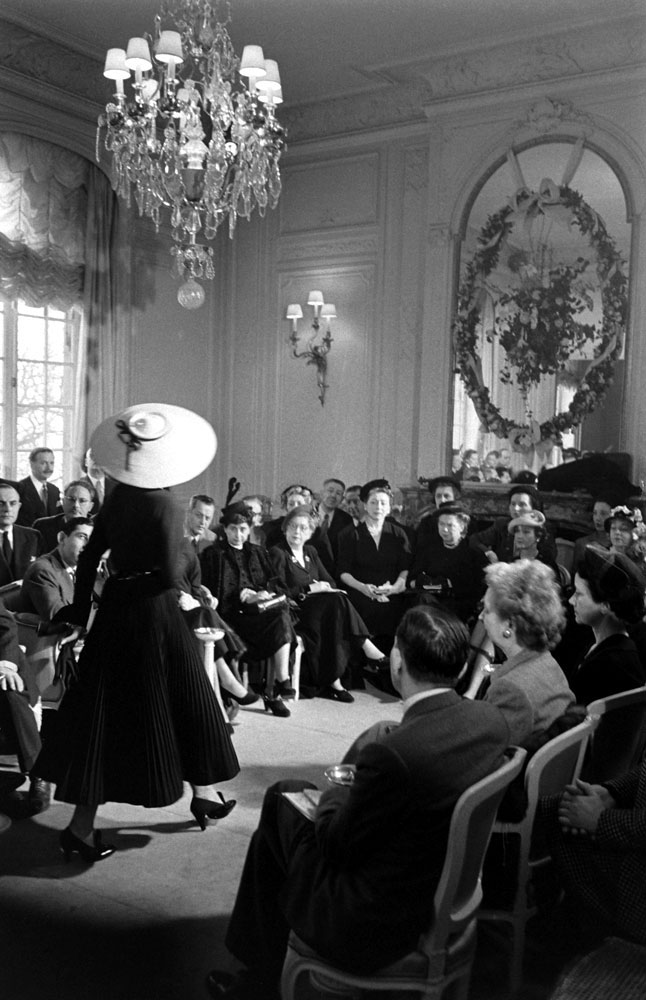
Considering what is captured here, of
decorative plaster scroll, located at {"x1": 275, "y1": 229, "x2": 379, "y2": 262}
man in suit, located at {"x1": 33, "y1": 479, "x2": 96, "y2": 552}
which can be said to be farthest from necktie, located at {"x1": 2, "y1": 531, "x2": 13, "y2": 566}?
decorative plaster scroll, located at {"x1": 275, "y1": 229, "x2": 379, "y2": 262}

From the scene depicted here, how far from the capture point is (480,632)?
5605mm

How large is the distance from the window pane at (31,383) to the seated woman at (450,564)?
13.2ft

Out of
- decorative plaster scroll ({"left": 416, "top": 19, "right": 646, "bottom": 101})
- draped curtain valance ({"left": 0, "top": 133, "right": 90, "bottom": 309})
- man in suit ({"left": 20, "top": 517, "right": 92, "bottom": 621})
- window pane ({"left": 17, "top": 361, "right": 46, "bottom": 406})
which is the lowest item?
man in suit ({"left": 20, "top": 517, "right": 92, "bottom": 621})

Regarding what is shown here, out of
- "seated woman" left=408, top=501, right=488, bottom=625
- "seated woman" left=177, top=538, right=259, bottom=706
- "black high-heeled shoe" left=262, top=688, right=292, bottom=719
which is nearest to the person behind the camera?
"seated woman" left=177, top=538, right=259, bottom=706

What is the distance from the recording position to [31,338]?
8547 millimetres

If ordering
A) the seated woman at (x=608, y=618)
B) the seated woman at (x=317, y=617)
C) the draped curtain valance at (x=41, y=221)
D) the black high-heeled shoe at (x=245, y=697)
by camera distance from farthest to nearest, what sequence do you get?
1. the draped curtain valance at (x=41, y=221)
2. the seated woman at (x=317, y=617)
3. the black high-heeled shoe at (x=245, y=697)
4. the seated woman at (x=608, y=618)

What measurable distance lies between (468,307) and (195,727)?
5.80 metres

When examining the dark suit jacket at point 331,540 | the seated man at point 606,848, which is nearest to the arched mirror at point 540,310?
the dark suit jacket at point 331,540

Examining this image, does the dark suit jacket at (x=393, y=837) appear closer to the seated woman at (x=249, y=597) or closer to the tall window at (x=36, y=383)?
the seated woman at (x=249, y=597)

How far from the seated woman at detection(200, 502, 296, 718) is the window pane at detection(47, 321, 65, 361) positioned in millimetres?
3553

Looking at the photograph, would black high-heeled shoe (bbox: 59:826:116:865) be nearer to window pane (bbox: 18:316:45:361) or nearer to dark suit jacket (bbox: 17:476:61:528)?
dark suit jacket (bbox: 17:476:61:528)

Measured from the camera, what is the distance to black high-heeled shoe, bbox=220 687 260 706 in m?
5.24

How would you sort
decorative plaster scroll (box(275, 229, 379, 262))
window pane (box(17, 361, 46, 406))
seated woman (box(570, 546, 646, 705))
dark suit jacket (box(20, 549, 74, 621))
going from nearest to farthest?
seated woman (box(570, 546, 646, 705)) → dark suit jacket (box(20, 549, 74, 621)) → window pane (box(17, 361, 46, 406)) → decorative plaster scroll (box(275, 229, 379, 262))

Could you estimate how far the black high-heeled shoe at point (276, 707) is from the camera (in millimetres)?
5383
